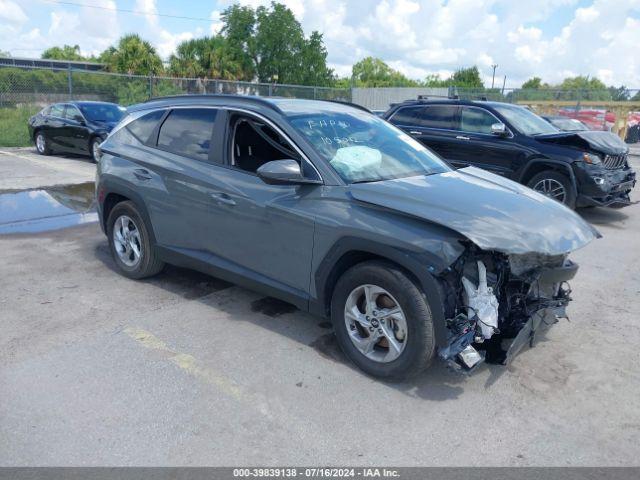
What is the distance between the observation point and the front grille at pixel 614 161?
325 inches

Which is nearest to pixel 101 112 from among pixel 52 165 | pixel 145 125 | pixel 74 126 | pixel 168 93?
pixel 74 126

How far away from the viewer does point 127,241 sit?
5.35 m

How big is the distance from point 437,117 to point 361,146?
6143mm

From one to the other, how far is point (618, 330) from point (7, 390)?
178 inches

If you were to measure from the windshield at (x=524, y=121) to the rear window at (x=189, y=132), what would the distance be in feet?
19.6

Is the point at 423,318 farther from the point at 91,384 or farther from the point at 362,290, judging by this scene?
the point at 91,384

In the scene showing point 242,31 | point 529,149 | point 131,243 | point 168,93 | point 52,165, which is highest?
point 242,31

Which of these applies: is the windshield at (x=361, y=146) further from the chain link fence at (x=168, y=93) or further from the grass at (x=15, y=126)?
the grass at (x=15, y=126)

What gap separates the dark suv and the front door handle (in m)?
4.14

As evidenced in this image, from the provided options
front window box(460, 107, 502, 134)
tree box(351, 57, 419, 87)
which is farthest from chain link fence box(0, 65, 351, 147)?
tree box(351, 57, 419, 87)

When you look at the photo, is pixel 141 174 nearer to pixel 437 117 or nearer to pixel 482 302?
pixel 482 302

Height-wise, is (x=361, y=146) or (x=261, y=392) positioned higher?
(x=361, y=146)

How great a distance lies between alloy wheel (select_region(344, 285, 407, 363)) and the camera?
3473 mm

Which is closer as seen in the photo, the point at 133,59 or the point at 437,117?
the point at 437,117
